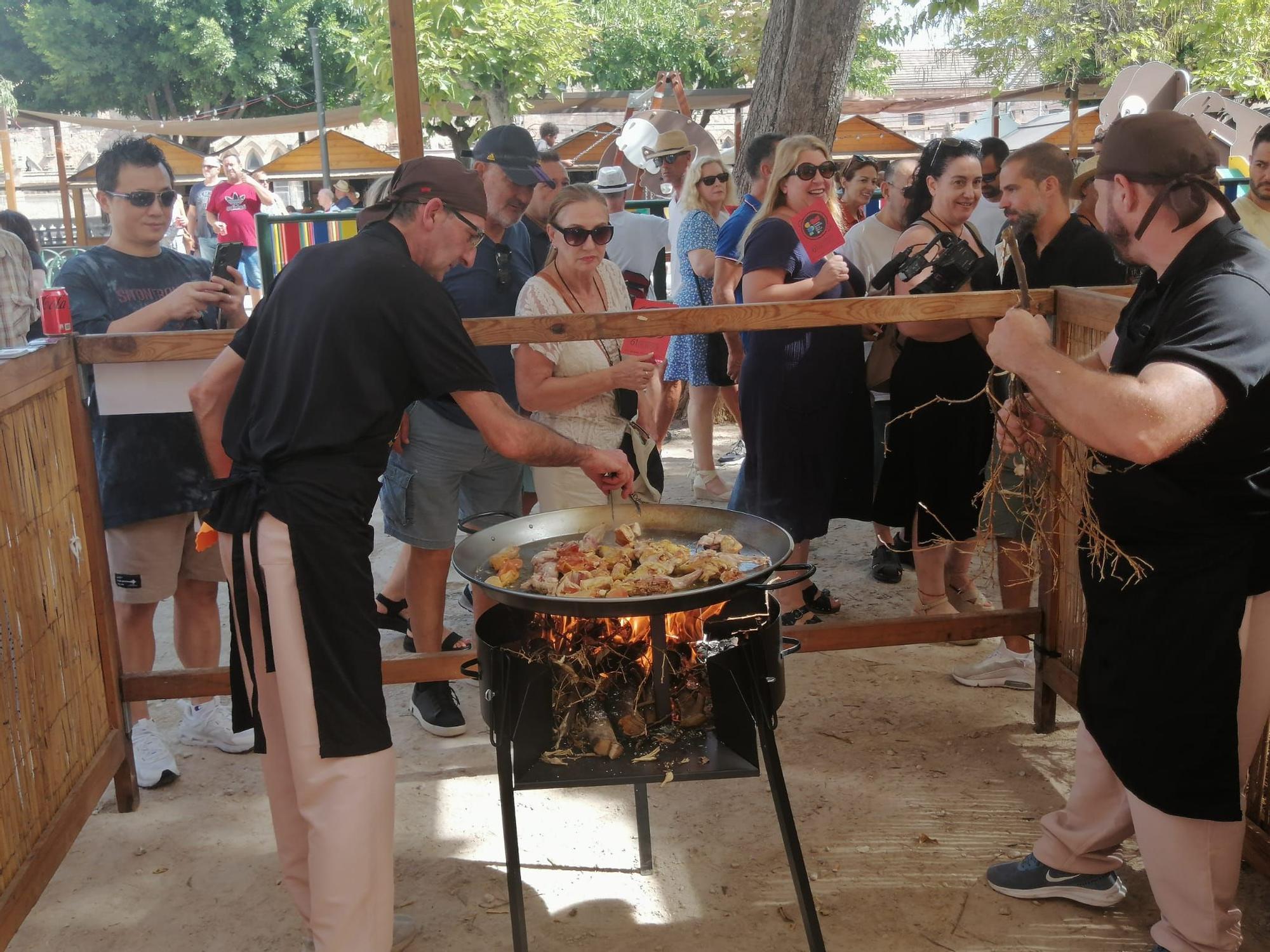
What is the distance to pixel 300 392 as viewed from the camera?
2.55 metres

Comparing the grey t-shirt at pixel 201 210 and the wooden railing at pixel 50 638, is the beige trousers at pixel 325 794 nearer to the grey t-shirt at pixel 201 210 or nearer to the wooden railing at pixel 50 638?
the wooden railing at pixel 50 638

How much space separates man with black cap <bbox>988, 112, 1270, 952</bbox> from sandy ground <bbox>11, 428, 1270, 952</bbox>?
0.62 metres

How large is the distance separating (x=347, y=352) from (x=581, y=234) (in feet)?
5.43

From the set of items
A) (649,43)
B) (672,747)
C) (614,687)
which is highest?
(649,43)

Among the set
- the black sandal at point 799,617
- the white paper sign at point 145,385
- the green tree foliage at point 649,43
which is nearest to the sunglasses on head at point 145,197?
the white paper sign at point 145,385

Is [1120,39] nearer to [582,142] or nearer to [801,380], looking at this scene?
[582,142]

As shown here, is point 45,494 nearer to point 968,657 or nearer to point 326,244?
point 326,244

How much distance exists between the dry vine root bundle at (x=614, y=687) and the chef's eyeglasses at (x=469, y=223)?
1016 mm

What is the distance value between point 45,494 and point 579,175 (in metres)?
21.5

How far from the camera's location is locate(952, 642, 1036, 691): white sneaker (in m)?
4.61

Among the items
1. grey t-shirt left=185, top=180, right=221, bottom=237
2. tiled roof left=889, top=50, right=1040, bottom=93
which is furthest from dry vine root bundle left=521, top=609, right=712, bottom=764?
tiled roof left=889, top=50, right=1040, bottom=93

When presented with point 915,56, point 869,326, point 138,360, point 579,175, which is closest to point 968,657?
point 869,326

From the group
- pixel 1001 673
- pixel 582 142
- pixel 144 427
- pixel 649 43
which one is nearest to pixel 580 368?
pixel 144 427

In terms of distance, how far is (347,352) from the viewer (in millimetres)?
2523
